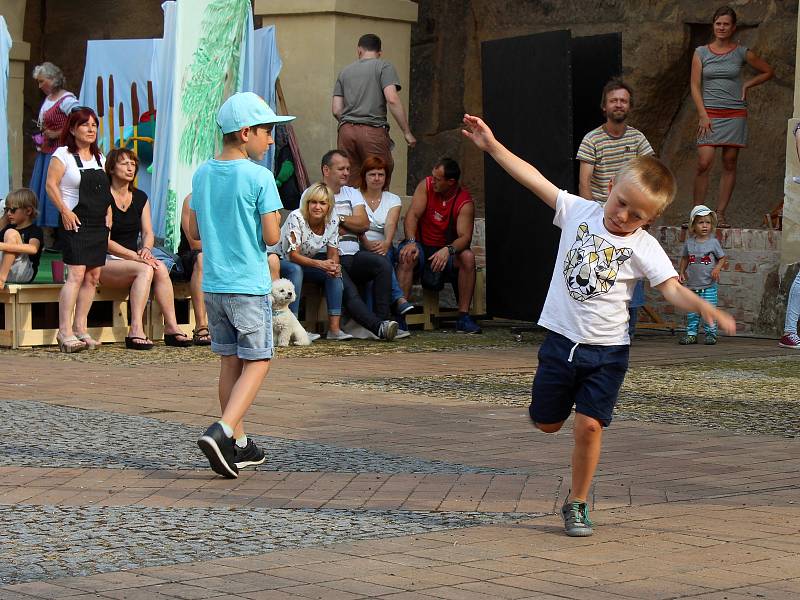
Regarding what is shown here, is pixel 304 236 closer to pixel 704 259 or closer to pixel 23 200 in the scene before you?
pixel 23 200

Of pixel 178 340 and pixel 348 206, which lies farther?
pixel 348 206

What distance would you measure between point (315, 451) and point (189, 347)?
16.9ft

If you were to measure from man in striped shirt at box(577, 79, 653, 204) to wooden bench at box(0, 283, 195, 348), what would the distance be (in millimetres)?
3452

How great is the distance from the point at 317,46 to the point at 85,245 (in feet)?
14.3

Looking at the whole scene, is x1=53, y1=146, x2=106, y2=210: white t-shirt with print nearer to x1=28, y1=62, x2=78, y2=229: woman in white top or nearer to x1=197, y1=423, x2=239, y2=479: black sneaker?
x1=28, y1=62, x2=78, y2=229: woman in white top

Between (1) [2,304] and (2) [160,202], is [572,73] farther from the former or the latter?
(1) [2,304]

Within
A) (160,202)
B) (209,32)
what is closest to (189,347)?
(160,202)

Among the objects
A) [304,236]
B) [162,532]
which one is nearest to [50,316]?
[304,236]

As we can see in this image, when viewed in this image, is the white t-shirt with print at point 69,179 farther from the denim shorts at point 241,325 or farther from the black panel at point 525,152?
the denim shorts at point 241,325

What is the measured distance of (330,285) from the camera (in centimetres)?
1323

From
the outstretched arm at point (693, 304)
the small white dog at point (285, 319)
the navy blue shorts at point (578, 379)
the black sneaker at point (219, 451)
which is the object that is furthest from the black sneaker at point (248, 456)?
the small white dog at point (285, 319)

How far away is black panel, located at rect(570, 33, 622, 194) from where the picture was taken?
45.1 feet

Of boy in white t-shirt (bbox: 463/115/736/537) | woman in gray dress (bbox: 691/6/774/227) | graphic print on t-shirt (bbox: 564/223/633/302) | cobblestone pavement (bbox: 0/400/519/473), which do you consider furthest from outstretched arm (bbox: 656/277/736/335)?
woman in gray dress (bbox: 691/6/774/227)

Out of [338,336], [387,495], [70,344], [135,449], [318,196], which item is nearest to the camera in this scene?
[387,495]
